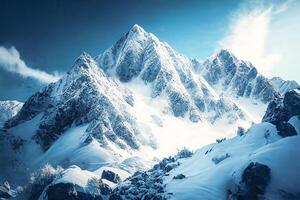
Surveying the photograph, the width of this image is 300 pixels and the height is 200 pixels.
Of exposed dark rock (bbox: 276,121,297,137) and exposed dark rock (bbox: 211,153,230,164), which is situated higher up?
exposed dark rock (bbox: 276,121,297,137)

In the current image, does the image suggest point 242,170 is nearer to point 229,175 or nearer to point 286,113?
point 229,175

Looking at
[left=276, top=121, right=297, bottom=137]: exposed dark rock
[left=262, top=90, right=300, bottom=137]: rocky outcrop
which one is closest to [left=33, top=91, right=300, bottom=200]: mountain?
[left=262, top=90, right=300, bottom=137]: rocky outcrop

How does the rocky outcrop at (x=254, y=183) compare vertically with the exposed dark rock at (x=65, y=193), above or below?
below

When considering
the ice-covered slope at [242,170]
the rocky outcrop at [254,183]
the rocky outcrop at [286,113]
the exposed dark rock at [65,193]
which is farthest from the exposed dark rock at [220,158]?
the exposed dark rock at [65,193]

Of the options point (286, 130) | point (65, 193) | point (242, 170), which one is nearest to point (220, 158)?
point (286, 130)

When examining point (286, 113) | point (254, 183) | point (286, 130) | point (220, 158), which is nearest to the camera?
point (254, 183)

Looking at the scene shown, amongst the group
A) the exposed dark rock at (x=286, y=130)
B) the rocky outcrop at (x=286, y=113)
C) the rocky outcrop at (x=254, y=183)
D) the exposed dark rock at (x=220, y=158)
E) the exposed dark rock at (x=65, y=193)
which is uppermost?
the rocky outcrop at (x=286, y=113)

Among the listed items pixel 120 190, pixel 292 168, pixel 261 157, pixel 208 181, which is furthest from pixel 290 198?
pixel 120 190

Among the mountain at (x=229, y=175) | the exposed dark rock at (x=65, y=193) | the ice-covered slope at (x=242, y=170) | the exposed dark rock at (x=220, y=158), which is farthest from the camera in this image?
the exposed dark rock at (x=65, y=193)

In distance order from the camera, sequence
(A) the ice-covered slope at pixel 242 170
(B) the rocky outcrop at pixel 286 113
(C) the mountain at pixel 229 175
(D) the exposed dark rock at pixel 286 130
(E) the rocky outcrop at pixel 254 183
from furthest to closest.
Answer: (B) the rocky outcrop at pixel 286 113, (D) the exposed dark rock at pixel 286 130, (E) the rocky outcrop at pixel 254 183, (C) the mountain at pixel 229 175, (A) the ice-covered slope at pixel 242 170

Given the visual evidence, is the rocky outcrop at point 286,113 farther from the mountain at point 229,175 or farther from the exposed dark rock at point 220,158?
the exposed dark rock at point 220,158

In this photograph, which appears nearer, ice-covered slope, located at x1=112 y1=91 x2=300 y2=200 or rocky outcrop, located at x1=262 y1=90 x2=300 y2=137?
ice-covered slope, located at x1=112 y1=91 x2=300 y2=200

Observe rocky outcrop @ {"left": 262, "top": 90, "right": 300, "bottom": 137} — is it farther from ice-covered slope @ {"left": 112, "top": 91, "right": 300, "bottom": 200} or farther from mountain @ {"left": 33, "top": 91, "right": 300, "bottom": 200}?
mountain @ {"left": 33, "top": 91, "right": 300, "bottom": 200}
